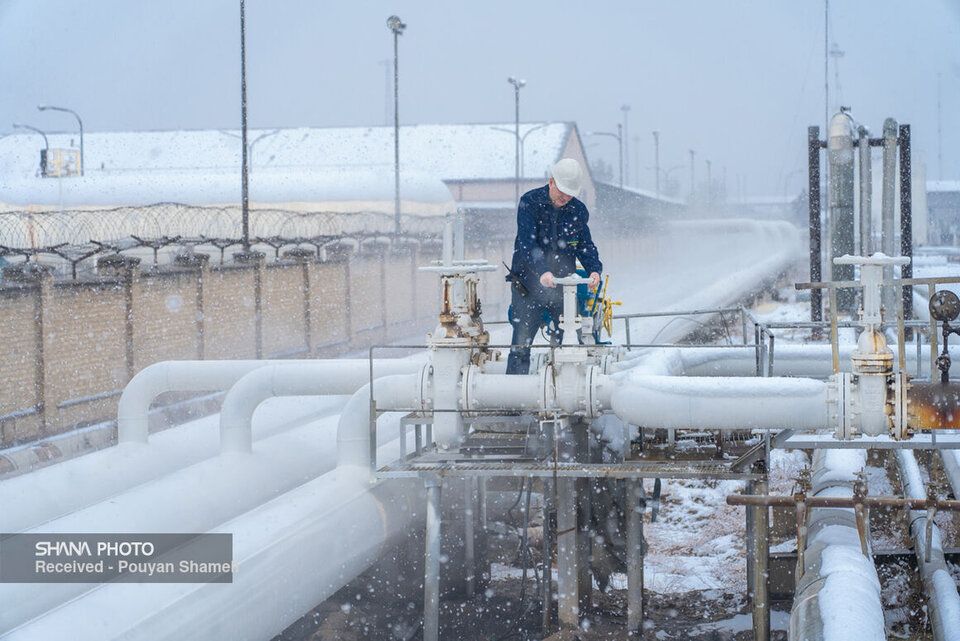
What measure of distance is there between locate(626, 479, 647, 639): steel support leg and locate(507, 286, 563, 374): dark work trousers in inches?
56.5

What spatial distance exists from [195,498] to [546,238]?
315 cm

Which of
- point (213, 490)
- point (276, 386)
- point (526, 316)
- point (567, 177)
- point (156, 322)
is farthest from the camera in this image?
point (156, 322)

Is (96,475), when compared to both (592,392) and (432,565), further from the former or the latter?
(592,392)

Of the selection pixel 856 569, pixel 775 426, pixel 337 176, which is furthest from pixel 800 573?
pixel 337 176

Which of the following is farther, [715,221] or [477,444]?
[715,221]

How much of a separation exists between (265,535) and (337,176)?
30.0m

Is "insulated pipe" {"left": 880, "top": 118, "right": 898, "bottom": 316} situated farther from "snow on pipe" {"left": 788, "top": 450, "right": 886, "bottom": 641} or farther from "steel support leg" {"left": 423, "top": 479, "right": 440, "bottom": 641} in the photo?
"steel support leg" {"left": 423, "top": 479, "right": 440, "bottom": 641}

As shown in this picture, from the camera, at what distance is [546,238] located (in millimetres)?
7641

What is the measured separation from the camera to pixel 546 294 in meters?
7.65

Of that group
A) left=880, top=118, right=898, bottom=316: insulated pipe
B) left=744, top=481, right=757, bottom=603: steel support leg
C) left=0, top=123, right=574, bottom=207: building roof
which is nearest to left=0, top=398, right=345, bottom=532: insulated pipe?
left=744, top=481, right=757, bottom=603: steel support leg

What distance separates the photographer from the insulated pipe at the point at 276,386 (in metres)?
8.50

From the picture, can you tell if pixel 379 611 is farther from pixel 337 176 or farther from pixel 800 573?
pixel 337 176

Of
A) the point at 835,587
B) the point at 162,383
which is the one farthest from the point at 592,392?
the point at 162,383

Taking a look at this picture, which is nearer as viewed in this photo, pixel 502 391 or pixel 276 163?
pixel 502 391
